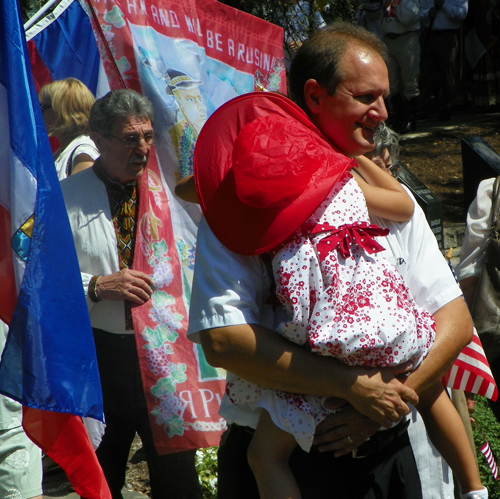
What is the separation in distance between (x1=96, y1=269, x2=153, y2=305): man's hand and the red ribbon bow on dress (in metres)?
1.53

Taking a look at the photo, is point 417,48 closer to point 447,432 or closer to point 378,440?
point 447,432

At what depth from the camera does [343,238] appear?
1960mm

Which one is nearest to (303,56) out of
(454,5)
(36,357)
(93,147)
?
(36,357)

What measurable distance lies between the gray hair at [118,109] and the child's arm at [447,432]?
2007mm

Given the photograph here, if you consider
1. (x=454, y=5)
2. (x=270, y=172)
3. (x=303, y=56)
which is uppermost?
(x=303, y=56)

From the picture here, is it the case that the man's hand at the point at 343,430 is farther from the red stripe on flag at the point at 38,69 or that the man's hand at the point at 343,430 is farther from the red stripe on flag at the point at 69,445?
the red stripe on flag at the point at 38,69

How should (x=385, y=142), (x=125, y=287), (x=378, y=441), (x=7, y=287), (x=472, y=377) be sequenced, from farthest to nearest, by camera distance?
(x=125, y=287), (x=385, y=142), (x=472, y=377), (x=7, y=287), (x=378, y=441)

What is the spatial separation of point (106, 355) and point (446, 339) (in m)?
1.85

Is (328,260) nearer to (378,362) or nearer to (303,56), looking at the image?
(378,362)

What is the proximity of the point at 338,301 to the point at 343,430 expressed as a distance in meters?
0.37

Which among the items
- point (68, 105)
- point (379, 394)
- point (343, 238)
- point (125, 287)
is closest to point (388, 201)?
point (343, 238)

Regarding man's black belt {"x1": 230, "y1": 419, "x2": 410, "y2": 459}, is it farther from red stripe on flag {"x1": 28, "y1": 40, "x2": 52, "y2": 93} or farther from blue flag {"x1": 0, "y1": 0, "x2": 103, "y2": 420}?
red stripe on flag {"x1": 28, "y1": 40, "x2": 52, "y2": 93}

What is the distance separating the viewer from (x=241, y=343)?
76.9 inches

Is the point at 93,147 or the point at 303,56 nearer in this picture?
the point at 303,56
